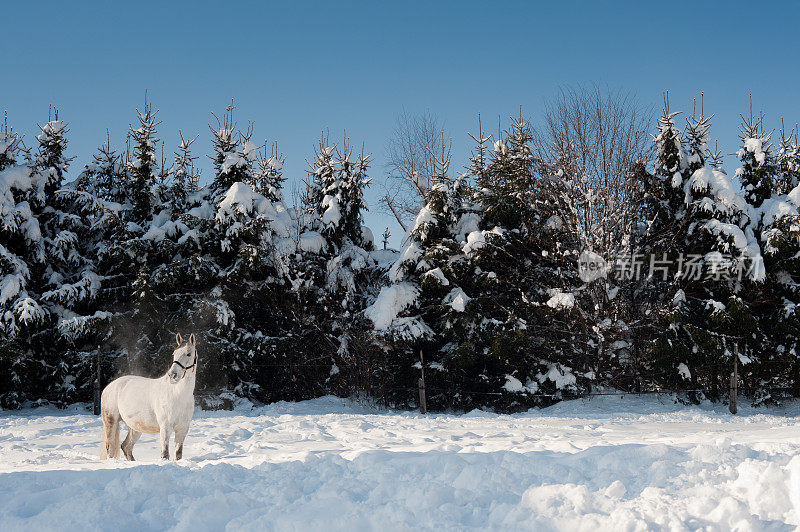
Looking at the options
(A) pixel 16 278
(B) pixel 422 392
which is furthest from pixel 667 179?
(A) pixel 16 278

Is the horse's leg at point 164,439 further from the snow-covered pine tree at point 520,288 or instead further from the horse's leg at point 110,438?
the snow-covered pine tree at point 520,288

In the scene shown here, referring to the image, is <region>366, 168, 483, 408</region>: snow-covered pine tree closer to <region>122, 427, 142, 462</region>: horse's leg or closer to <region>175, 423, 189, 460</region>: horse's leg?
<region>122, 427, 142, 462</region>: horse's leg

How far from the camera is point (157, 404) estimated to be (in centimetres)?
696

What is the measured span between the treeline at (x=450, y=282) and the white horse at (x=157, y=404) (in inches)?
316

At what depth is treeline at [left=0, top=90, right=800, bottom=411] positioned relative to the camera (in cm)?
1488

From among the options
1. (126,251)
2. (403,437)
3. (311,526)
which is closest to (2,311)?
(126,251)

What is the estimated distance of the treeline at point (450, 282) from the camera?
48.8 feet

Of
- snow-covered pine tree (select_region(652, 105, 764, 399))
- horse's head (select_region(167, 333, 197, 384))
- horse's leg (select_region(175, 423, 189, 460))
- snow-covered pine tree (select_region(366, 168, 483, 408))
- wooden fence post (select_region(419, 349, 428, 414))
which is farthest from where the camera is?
snow-covered pine tree (select_region(366, 168, 483, 408))

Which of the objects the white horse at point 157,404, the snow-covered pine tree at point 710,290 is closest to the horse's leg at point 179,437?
the white horse at point 157,404

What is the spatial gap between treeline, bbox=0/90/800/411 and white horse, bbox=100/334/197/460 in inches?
316

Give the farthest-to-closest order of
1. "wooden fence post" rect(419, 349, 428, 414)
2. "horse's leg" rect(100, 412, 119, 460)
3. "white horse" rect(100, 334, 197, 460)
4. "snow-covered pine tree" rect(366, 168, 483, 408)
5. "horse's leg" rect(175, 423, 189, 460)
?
1. "snow-covered pine tree" rect(366, 168, 483, 408)
2. "wooden fence post" rect(419, 349, 428, 414)
3. "horse's leg" rect(100, 412, 119, 460)
4. "horse's leg" rect(175, 423, 189, 460)
5. "white horse" rect(100, 334, 197, 460)

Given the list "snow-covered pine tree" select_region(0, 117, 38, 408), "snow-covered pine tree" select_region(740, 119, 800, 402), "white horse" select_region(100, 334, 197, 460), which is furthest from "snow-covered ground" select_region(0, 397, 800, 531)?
"snow-covered pine tree" select_region(0, 117, 38, 408)

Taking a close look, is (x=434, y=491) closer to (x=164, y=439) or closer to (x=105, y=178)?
(x=164, y=439)

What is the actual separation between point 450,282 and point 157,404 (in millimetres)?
9832
